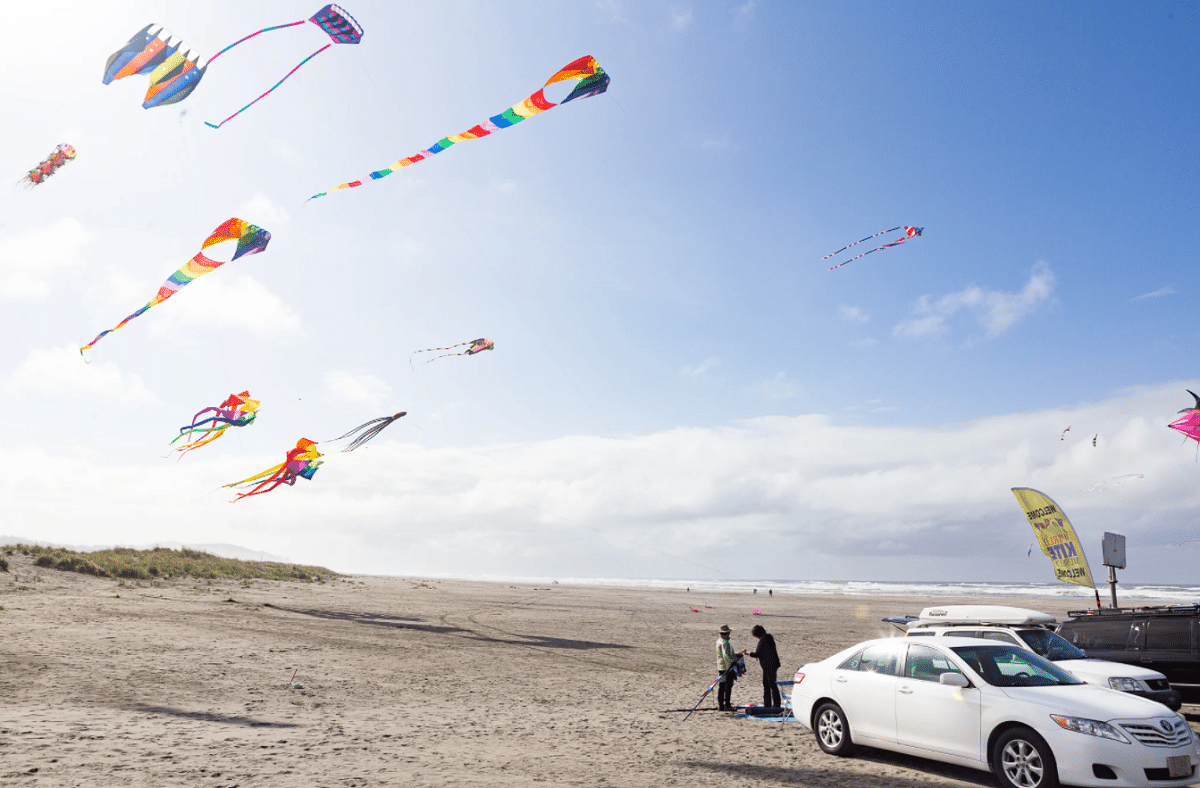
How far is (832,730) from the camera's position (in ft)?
32.0

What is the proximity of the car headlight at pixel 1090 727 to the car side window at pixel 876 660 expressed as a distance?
207cm

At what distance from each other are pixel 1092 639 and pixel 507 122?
14548mm

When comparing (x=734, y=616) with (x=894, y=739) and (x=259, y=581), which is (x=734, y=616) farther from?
(x=894, y=739)

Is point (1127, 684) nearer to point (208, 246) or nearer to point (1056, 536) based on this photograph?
point (1056, 536)

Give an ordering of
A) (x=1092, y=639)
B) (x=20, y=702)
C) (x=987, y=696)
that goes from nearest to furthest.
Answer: (x=987, y=696) → (x=20, y=702) → (x=1092, y=639)

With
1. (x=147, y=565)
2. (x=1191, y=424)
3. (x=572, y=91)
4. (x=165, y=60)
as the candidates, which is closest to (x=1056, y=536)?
(x=1191, y=424)

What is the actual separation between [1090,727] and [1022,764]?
2.68 feet

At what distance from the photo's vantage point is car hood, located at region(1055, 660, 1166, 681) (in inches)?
409

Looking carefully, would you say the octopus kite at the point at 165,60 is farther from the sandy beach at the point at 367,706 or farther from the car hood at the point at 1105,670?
the car hood at the point at 1105,670

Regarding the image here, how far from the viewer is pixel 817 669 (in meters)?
10.3

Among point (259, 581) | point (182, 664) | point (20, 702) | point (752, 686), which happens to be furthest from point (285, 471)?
point (752, 686)

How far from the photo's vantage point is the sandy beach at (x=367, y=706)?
8.51m

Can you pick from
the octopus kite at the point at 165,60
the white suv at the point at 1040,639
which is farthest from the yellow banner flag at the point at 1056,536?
the octopus kite at the point at 165,60

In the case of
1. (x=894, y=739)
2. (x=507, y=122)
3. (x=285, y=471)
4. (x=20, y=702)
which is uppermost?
(x=507, y=122)
